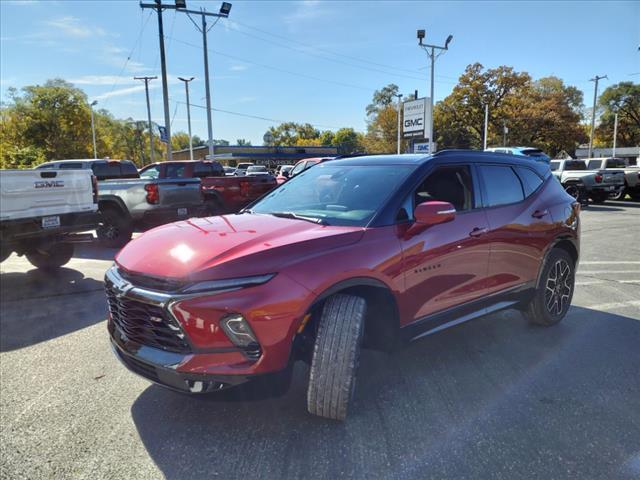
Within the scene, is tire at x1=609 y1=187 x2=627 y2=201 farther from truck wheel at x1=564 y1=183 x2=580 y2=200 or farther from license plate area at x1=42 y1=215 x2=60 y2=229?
license plate area at x1=42 y1=215 x2=60 y2=229

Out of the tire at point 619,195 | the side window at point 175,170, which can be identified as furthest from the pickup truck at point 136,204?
the tire at point 619,195

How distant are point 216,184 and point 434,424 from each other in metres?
9.78

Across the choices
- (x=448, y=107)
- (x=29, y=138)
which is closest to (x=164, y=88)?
(x=29, y=138)

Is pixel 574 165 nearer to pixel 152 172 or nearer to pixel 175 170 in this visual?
pixel 175 170

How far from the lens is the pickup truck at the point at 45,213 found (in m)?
5.90

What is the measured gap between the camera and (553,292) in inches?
174

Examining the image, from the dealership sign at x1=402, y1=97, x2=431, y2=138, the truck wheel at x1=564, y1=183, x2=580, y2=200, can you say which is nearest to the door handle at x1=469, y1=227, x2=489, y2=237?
the truck wheel at x1=564, y1=183, x2=580, y2=200

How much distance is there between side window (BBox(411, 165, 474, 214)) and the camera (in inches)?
137

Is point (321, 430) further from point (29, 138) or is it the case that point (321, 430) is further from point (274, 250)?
point (29, 138)

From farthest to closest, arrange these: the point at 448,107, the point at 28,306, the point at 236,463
→ the point at 448,107 < the point at 28,306 < the point at 236,463

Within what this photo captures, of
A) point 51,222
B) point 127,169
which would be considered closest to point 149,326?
point 51,222

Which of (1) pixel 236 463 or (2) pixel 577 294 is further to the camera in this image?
(2) pixel 577 294

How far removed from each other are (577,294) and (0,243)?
7579mm

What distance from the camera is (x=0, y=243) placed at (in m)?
5.78
